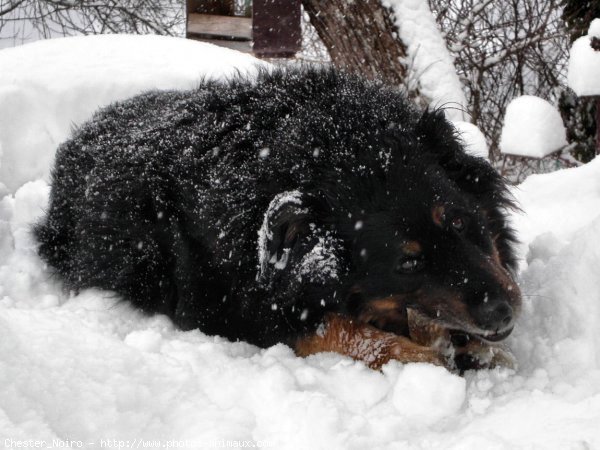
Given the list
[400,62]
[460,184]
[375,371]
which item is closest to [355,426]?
[375,371]

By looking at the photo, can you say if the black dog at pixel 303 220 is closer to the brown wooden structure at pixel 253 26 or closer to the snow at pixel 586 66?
the snow at pixel 586 66

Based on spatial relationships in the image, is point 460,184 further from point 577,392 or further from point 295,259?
point 577,392

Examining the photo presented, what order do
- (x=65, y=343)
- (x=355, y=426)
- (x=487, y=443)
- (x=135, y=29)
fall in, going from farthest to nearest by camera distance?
(x=135, y=29)
(x=65, y=343)
(x=355, y=426)
(x=487, y=443)

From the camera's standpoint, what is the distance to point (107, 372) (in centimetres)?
205

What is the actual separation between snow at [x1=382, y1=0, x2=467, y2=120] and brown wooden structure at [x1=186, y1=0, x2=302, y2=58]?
265 centimetres

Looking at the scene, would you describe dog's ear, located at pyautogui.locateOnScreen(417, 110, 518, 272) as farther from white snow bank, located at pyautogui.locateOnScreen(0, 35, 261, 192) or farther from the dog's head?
white snow bank, located at pyautogui.locateOnScreen(0, 35, 261, 192)

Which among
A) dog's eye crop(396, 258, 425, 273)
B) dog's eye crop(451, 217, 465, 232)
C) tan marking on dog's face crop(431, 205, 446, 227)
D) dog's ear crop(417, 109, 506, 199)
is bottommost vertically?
dog's eye crop(396, 258, 425, 273)

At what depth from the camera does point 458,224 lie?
2.37 meters

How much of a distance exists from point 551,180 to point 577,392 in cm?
229

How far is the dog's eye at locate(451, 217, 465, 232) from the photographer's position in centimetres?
235

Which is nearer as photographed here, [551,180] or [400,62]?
[551,180]

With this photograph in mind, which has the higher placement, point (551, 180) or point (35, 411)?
point (551, 180)

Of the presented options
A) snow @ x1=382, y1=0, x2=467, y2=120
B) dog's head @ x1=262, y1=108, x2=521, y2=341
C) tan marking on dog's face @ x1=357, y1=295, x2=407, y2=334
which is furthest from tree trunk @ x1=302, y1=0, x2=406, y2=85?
tan marking on dog's face @ x1=357, y1=295, x2=407, y2=334

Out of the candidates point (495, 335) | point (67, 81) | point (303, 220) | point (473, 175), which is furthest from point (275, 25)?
point (495, 335)
